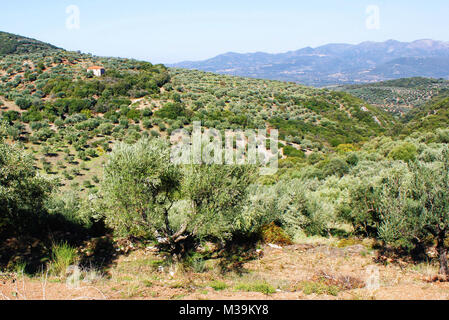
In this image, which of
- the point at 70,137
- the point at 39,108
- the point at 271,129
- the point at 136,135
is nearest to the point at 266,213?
the point at 136,135

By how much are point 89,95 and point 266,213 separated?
134ft

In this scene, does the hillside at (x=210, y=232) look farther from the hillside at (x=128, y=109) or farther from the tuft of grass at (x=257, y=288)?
the hillside at (x=128, y=109)

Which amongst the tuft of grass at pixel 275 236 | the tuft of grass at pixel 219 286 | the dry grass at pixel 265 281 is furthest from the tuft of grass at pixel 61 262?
the tuft of grass at pixel 275 236

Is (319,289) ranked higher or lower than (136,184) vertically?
lower

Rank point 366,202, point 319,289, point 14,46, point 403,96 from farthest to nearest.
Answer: point 403,96
point 14,46
point 366,202
point 319,289

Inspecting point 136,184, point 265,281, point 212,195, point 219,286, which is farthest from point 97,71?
point 265,281

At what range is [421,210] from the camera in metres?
9.59

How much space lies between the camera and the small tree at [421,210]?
361 inches

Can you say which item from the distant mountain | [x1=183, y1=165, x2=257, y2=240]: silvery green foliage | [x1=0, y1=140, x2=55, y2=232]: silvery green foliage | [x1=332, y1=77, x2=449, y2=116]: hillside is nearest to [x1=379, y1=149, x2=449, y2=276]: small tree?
[x1=183, y1=165, x2=257, y2=240]: silvery green foliage

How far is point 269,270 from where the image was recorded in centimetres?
1038

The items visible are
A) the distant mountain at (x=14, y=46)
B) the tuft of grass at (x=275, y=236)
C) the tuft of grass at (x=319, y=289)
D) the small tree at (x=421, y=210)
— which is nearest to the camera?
the tuft of grass at (x=319, y=289)

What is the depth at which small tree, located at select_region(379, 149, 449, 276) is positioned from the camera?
30.1 feet

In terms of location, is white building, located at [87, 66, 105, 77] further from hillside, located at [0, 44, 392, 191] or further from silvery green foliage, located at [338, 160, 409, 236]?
silvery green foliage, located at [338, 160, 409, 236]

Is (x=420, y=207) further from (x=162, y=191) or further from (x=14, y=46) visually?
(x=14, y=46)
